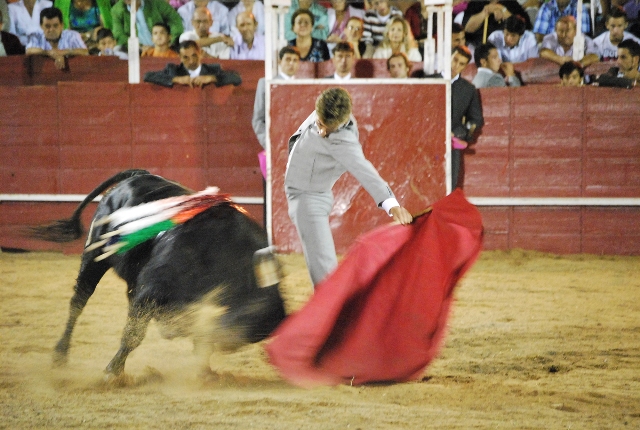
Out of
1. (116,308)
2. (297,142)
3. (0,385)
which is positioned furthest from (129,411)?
(116,308)

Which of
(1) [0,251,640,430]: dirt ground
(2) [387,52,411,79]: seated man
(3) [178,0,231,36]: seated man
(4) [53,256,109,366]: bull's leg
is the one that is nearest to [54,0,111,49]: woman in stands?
(3) [178,0,231,36]: seated man

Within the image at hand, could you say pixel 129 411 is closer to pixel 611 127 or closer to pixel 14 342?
pixel 14 342

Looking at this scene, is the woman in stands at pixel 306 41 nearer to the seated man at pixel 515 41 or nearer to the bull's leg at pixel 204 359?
the seated man at pixel 515 41

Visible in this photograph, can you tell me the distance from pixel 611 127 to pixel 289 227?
3.11m

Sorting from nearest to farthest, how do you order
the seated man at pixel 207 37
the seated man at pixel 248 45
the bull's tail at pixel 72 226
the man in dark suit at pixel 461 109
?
the bull's tail at pixel 72 226, the man in dark suit at pixel 461 109, the seated man at pixel 207 37, the seated man at pixel 248 45

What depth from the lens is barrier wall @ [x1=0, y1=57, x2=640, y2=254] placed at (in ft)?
23.8

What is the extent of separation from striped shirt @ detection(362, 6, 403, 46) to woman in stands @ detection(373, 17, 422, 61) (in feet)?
0.50

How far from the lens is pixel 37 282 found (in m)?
5.87

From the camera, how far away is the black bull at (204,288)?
3.06 metres

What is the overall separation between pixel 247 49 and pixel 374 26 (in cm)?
129

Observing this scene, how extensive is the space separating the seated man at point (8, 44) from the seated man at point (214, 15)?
167 cm

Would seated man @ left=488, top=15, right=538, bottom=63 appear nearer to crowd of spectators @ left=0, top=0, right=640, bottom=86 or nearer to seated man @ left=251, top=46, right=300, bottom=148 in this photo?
crowd of spectators @ left=0, top=0, right=640, bottom=86

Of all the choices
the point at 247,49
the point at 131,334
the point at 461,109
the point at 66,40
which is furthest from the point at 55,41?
the point at 131,334

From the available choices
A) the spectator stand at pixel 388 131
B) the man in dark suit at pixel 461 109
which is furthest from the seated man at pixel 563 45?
the spectator stand at pixel 388 131
